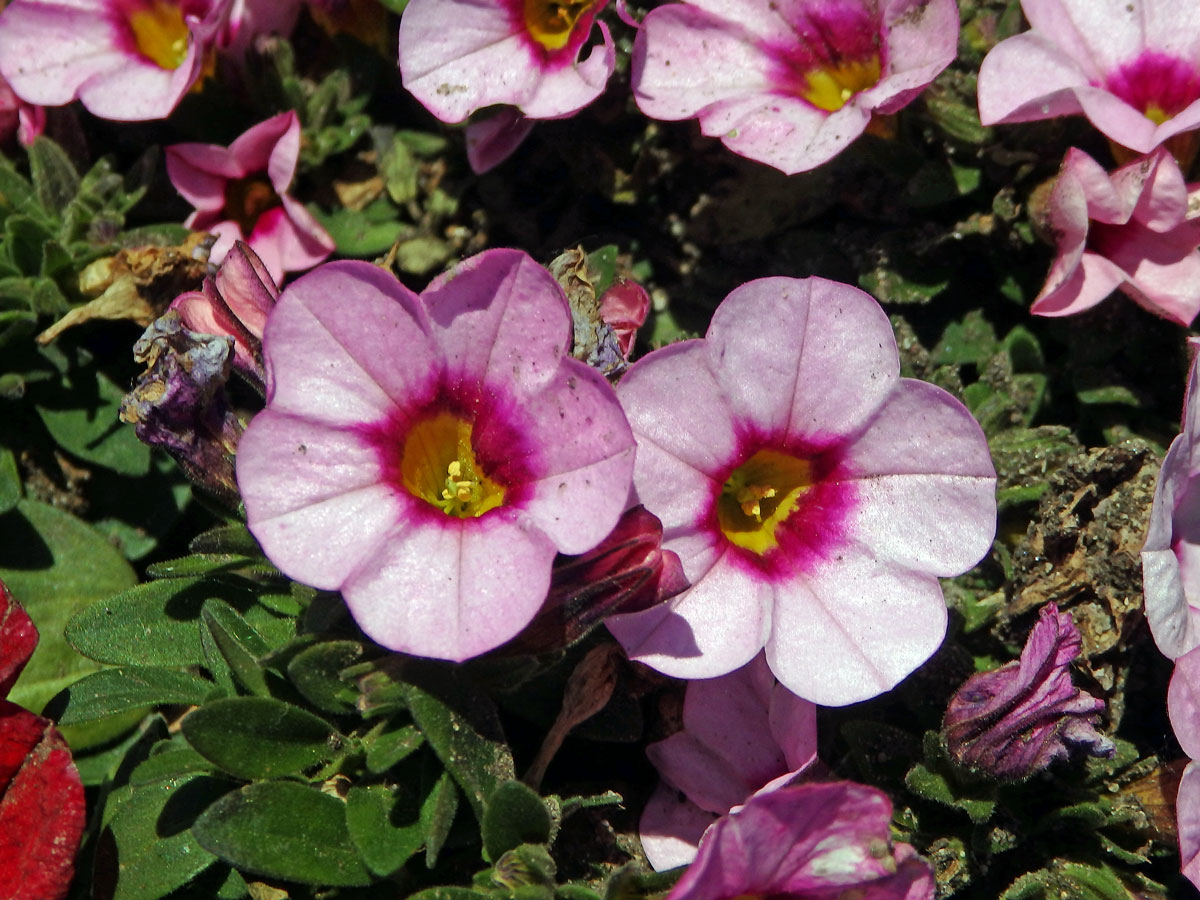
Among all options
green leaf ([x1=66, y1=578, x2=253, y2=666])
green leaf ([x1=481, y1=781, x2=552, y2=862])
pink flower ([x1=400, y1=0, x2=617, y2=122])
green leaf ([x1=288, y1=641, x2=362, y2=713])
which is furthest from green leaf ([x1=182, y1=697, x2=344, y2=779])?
pink flower ([x1=400, y1=0, x2=617, y2=122])

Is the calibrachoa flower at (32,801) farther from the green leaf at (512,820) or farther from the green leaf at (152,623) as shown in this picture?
the green leaf at (512,820)

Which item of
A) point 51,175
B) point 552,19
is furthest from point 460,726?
point 51,175

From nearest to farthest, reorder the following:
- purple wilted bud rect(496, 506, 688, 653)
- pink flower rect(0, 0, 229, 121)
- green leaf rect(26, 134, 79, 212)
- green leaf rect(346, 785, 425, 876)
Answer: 1. purple wilted bud rect(496, 506, 688, 653)
2. green leaf rect(346, 785, 425, 876)
3. pink flower rect(0, 0, 229, 121)
4. green leaf rect(26, 134, 79, 212)

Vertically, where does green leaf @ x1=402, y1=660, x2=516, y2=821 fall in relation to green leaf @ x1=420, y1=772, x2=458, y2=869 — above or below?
above

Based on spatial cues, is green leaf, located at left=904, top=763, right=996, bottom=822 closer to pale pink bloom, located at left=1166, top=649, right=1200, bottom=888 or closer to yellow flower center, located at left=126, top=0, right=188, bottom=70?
pale pink bloom, located at left=1166, top=649, right=1200, bottom=888

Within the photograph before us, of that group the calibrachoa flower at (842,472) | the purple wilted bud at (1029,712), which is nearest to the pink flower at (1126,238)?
the calibrachoa flower at (842,472)

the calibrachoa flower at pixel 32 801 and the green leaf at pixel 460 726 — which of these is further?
the calibrachoa flower at pixel 32 801
